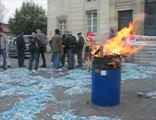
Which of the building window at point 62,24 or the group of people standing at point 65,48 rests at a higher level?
the building window at point 62,24

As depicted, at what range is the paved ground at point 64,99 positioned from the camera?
28.0ft

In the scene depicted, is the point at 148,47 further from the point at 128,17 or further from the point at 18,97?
the point at 18,97

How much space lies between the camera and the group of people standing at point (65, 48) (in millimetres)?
16469

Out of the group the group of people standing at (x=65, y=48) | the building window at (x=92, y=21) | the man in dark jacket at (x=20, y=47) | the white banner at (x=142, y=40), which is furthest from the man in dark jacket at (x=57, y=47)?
the building window at (x=92, y=21)

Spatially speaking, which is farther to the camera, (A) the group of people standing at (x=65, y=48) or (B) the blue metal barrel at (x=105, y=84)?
(A) the group of people standing at (x=65, y=48)

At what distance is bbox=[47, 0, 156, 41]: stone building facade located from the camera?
2623 centimetres

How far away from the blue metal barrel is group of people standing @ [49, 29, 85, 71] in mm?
7140

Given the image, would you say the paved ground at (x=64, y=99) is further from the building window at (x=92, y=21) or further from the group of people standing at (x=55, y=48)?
the building window at (x=92, y=21)

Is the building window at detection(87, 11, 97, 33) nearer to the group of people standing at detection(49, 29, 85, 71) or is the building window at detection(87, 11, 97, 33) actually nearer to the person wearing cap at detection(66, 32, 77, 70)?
the group of people standing at detection(49, 29, 85, 71)

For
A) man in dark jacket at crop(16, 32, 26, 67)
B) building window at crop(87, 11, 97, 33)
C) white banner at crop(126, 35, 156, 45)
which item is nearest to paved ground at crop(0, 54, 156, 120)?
man in dark jacket at crop(16, 32, 26, 67)

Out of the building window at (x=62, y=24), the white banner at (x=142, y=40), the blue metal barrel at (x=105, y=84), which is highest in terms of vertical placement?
the building window at (x=62, y=24)

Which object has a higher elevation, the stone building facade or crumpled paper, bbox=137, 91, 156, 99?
the stone building facade

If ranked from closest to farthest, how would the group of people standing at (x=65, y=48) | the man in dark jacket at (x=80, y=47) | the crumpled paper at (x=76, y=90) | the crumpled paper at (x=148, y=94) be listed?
the crumpled paper at (x=148, y=94) → the crumpled paper at (x=76, y=90) → the group of people standing at (x=65, y=48) → the man in dark jacket at (x=80, y=47)

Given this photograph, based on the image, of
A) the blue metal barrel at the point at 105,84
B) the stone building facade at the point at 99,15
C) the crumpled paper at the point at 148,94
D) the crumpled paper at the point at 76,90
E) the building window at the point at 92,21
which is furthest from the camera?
the building window at the point at 92,21
